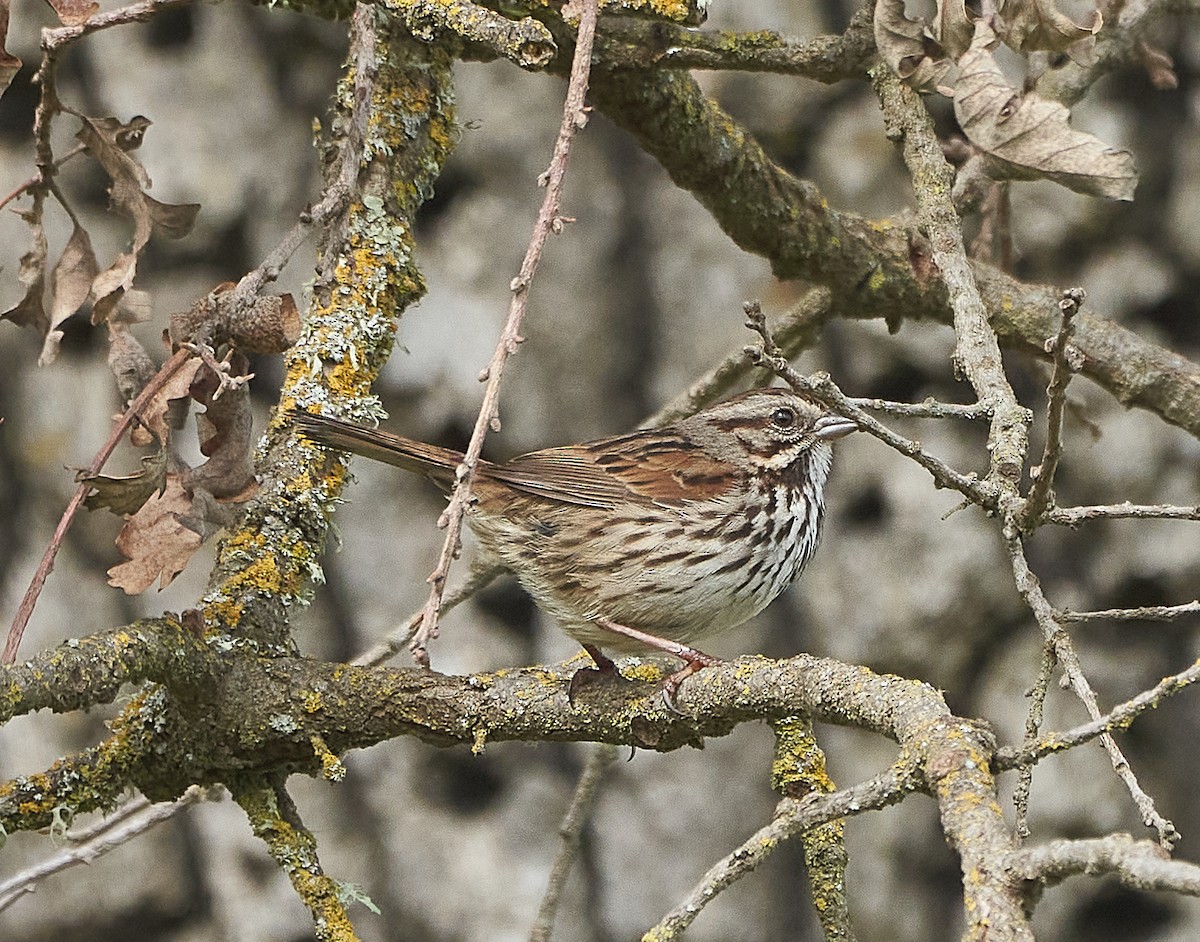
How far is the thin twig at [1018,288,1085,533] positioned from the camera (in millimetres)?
2112

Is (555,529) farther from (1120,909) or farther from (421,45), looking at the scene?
(1120,909)

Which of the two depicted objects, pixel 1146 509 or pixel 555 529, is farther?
pixel 555 529

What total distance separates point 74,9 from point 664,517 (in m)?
1.77

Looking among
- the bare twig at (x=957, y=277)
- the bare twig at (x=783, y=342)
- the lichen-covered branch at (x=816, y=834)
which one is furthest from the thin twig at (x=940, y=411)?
the bare twig at (x=783, y=342)

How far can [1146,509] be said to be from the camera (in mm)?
2375

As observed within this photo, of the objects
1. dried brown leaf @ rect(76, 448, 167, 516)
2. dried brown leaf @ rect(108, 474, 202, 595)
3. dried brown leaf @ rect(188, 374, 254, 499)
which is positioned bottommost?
dried brown leaf @ rect(108, 474, 202, 595)

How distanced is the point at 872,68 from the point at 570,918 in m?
2.81

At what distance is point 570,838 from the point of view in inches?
131

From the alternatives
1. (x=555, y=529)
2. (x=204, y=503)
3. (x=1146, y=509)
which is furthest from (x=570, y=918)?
(x=1146, y=509)

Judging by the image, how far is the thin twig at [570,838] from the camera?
10.5 ft

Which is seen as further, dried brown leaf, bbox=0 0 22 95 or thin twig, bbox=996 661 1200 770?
dried brown leaf, bbox=0 0 22 95

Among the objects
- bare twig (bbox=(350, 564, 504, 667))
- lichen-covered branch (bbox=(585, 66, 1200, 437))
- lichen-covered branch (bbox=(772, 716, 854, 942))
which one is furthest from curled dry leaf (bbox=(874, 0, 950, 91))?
bare twig (bbox=(350, 564, 504, 667))

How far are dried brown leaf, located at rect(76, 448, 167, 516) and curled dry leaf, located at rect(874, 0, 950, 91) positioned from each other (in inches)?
62.5

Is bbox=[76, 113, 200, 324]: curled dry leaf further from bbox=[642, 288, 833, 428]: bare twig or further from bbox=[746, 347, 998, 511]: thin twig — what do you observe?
bbox=[746, 347, 998, 511]: thin twig
